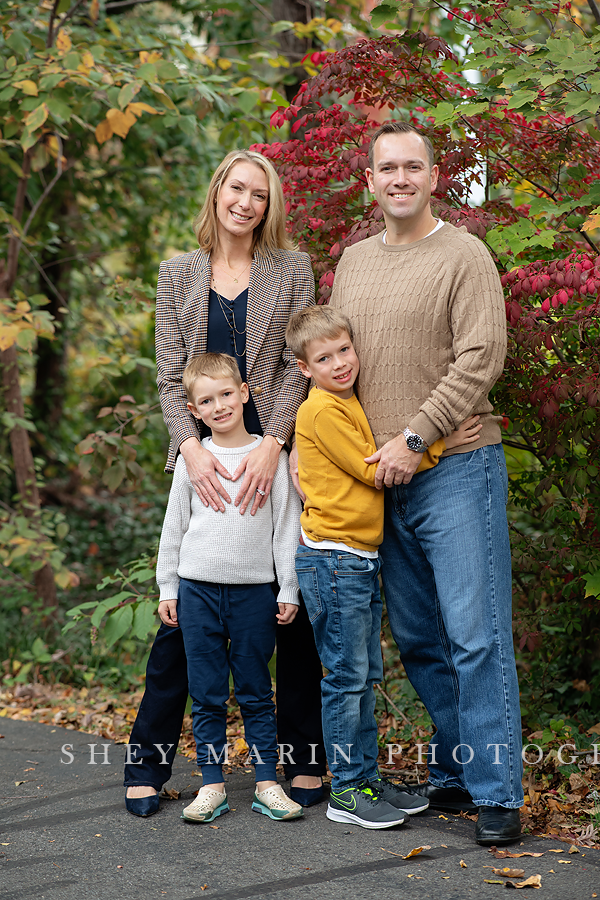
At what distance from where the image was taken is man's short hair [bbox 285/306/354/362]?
2.94 meters

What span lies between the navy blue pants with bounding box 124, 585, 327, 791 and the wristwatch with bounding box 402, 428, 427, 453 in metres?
0.74

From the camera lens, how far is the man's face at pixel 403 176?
9.46 ft

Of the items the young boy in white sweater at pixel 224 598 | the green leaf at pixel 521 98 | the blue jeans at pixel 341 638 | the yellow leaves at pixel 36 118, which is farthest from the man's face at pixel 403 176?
the yellow leaves at pixel 36 118

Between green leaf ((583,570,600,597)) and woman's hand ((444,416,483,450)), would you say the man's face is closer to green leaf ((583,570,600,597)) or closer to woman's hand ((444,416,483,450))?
woman's hand ((444,416,483,450))

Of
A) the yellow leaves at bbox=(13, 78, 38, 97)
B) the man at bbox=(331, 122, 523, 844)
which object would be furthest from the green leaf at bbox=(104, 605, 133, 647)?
the yellow leaves at bbox=(13, 78, 38, 97)

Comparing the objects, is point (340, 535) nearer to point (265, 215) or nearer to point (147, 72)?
point (265, 215)

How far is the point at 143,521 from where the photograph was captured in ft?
31.9

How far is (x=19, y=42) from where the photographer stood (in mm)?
5078

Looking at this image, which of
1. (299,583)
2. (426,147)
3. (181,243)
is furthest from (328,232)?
(181,243)

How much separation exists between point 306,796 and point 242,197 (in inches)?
86.4

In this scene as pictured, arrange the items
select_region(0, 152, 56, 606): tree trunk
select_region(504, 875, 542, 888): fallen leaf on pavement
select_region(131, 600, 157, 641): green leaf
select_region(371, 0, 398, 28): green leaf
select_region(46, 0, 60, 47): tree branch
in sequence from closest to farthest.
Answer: select_region(504, 875, 542, 888): fallen leaf on pavement → select_region(371, 0, 398, 28): green leaf → select_region(131, 600, 157, 641): green leaf → select_region(46, 0, 60, 47): tree branch → select_region(0, 152, 56, 606): tree trunk

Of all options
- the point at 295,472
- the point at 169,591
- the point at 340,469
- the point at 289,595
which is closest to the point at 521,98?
the point at 340,469

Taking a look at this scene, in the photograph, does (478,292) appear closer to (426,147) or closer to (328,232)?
(426,147)

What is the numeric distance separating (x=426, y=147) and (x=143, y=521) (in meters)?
7.33
